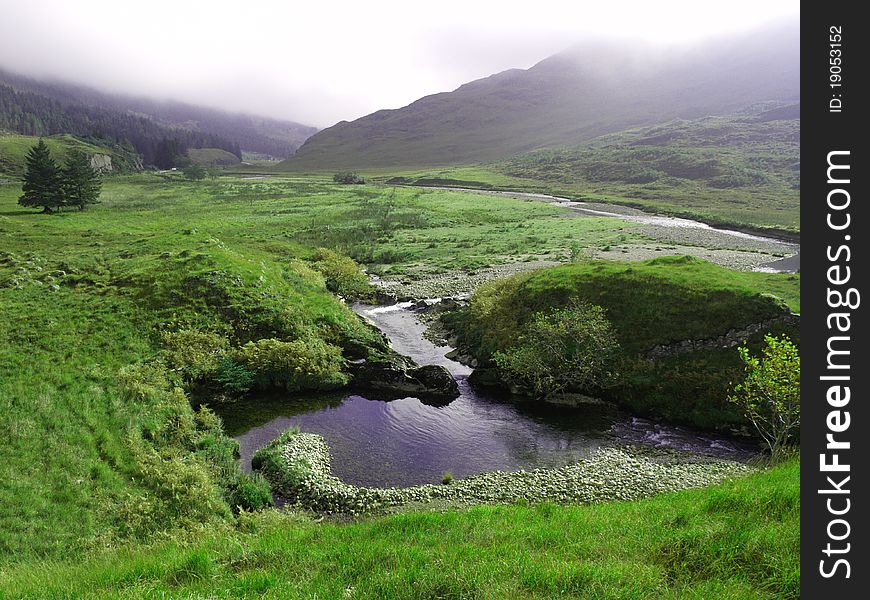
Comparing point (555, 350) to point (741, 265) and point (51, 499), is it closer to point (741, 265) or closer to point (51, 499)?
point (51, 499)

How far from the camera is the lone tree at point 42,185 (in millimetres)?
91438

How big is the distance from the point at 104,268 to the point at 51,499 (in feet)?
117

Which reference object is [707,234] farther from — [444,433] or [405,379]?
[444,433]

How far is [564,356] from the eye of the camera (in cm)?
3325

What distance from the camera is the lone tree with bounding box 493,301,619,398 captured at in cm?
3195

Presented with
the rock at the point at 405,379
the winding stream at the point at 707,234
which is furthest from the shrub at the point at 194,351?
the winding stream at the point at 707,234

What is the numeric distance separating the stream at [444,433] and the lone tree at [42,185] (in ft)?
305

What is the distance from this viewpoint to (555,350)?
1287 inches

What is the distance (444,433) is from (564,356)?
11.2 m

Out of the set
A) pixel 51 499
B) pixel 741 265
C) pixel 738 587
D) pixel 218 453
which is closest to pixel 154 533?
pixel 51 499

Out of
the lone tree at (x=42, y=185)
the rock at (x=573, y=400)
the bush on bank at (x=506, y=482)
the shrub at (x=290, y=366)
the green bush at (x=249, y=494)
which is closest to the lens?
the green bush at (x=249, y=494)

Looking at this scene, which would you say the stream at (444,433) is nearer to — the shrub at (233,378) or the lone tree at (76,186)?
the shrub at (233,378)

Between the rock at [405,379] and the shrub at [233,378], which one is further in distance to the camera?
the rock at [405,379]

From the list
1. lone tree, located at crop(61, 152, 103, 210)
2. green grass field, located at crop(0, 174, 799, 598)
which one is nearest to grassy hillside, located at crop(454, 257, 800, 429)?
green grass field, located at crop(0, 174, 799, 598)
